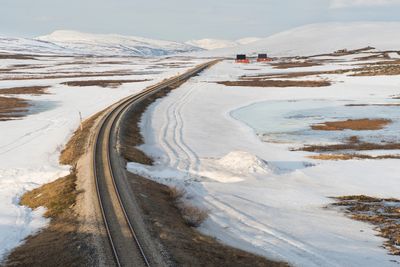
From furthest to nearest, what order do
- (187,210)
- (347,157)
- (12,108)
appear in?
(12,108) → (347,157) → (187,210)

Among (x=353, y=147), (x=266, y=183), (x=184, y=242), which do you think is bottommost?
(x=266, y=183)

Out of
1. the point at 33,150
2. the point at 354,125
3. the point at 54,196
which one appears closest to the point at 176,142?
the point at 33,150

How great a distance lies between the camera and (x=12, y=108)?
57625 mm

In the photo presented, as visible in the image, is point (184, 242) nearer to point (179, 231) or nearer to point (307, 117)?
point (179, 231)

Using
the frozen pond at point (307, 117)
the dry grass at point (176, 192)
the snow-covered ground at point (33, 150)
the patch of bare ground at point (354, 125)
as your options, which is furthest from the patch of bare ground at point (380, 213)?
the patch of bare ground at point (354, 125)

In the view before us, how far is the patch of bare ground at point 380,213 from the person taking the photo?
1805cm

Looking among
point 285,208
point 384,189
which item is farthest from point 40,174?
point 384,189

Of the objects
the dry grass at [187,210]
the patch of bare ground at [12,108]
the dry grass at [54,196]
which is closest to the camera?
the dry grass at [187,210]

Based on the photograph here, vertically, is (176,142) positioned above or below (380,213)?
below

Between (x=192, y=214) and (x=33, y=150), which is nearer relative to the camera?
(x=192, y=214)

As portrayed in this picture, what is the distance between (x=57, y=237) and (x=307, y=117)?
35663 millimetres

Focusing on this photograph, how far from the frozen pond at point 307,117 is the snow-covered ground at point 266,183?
0.35 m

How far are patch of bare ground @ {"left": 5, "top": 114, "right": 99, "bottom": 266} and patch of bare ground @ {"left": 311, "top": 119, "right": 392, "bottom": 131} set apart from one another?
24721 millimetres

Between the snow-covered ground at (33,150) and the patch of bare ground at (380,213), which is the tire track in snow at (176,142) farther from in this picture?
the patch of bare ground at (380,213)
